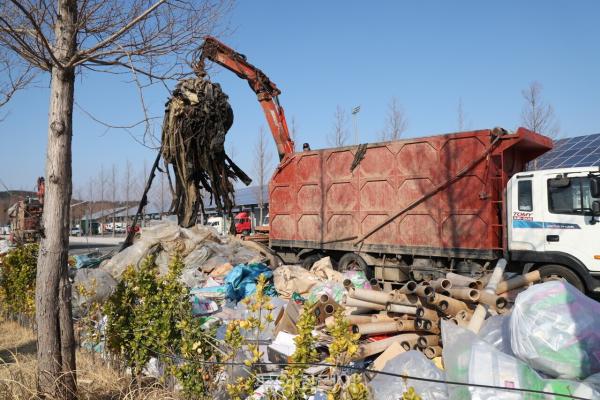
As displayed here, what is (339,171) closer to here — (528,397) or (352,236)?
(352,236)

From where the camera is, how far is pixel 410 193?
30.3 feet

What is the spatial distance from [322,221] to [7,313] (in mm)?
6221

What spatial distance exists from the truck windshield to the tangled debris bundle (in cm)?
547

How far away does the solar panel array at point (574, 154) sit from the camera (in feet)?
47.2

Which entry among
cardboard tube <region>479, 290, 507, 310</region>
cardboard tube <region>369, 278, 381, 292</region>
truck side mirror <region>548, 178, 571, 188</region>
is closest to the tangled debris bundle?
cardboard tube <region>369, 278, 381, 292</region>

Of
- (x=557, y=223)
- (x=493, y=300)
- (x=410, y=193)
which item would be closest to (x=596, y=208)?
(x=557, y=223)

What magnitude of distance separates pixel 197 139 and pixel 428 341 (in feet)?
10.5

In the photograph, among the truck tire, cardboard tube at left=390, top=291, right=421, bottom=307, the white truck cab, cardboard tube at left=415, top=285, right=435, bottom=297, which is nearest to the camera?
cardboard tube at left=415, top=285, right=435, bottom=297

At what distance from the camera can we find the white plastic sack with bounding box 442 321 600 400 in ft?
9.25

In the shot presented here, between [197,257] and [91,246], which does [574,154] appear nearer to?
[197,257]

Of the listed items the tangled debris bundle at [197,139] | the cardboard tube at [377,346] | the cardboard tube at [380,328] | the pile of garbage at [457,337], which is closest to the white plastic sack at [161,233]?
the pile of garbage at [457,337]

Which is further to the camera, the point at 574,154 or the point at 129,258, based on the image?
the point at 574,154

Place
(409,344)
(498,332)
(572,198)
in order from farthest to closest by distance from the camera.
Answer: (572,198) < (409,344) < (498,332)

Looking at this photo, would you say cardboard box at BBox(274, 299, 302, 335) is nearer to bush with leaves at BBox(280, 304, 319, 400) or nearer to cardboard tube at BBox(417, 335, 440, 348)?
cardboard tube at BBox(417, 335, 440, 348)
